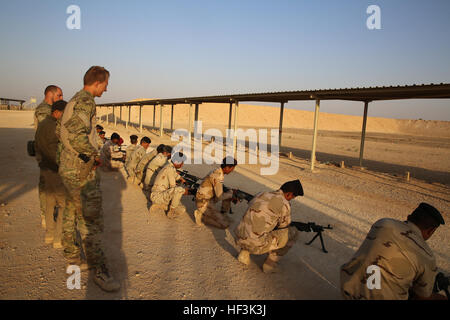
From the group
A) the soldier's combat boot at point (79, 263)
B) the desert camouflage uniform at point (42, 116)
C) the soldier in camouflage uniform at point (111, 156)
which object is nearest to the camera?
the soldier's combat boot at point (79, 263)

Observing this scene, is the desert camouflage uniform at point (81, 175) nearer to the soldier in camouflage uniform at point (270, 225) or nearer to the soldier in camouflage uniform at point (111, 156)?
the soldier in camouflage uniform at point (270, 225)

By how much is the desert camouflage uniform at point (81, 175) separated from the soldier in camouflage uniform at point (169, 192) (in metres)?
2.17

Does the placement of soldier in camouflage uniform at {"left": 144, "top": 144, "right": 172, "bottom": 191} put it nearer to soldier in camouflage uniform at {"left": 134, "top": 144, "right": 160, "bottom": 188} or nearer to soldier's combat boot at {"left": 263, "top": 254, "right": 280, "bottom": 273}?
soldier in camouflage uniform at {"left": 134, "top": 144, "right": 160, "bottom": 188}

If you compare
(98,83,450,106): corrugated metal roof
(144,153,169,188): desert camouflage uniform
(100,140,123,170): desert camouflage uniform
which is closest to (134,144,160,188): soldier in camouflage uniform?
(144,153,169,188): desert camouflage uniform

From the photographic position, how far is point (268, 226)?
328cm

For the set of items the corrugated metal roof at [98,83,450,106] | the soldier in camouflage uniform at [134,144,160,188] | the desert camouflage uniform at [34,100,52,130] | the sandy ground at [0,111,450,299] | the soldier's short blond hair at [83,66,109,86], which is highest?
the corrugated metal roof at [98,83,450,106]

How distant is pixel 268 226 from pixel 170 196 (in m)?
2.39

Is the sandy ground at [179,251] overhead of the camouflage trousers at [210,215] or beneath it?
beneath

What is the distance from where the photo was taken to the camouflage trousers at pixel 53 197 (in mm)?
3623

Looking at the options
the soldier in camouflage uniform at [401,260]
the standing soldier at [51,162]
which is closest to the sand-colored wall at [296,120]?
Answer: the standing soldier at [51,162]

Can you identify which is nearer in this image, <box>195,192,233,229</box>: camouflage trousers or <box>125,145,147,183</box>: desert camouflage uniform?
<box>195,192,233,229</box>: camouflage trousers

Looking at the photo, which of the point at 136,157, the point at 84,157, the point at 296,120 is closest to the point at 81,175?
the point at 84,157

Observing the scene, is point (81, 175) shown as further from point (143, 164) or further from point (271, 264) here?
point (143, 164)

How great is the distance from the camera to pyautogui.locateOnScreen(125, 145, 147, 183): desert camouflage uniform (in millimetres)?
7214
